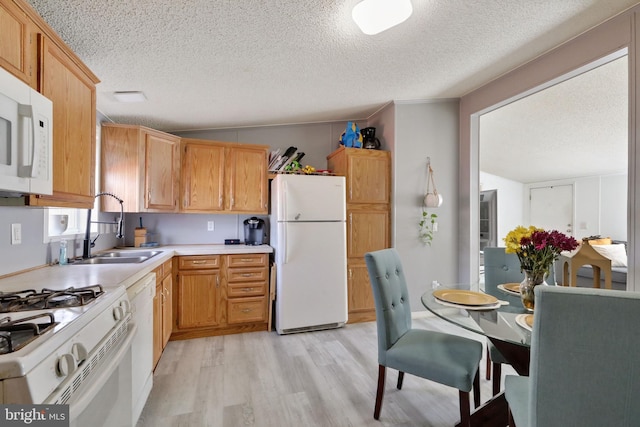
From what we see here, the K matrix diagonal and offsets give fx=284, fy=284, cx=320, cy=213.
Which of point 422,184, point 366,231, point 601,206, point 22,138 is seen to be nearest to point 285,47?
point 22,138

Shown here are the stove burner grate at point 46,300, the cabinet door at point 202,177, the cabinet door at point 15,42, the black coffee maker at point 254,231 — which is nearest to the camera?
the stove burner grate at point 46,300

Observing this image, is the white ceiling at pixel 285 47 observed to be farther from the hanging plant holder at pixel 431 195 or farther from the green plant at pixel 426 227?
the green plant at pixel 426 227

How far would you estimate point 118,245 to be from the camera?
9.98 feet

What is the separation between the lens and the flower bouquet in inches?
52.0

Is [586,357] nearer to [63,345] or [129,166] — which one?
[63,345]

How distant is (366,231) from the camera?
3291mm

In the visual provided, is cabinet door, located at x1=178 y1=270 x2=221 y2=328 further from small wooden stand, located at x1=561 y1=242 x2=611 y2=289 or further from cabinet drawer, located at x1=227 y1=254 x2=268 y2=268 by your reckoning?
small wooden stand, located at x1=561 y1=242 x2=611 y2=289

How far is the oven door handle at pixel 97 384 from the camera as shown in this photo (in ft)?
2.50

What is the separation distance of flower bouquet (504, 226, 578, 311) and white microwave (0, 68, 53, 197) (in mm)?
2121

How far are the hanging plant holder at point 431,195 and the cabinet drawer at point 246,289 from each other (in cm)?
202

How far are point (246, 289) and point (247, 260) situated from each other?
11.9 inches

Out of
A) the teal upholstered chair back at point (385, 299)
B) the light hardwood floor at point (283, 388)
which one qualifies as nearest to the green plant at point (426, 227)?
the light hardwood floor at point (283, 388)

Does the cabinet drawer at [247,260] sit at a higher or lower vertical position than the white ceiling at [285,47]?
lower

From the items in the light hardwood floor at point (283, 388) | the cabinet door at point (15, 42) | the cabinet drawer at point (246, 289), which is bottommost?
the light hardwood floor at point (283, 388)
